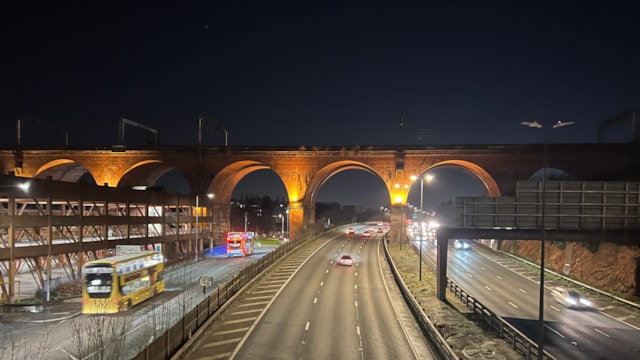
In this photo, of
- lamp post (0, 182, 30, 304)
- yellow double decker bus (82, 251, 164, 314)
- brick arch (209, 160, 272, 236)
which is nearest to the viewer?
yellow double decker bus (82, 251, 164, 314)

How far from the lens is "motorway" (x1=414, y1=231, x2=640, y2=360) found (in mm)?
22672

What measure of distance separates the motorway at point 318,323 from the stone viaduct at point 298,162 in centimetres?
2711

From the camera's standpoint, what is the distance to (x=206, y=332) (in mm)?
22625

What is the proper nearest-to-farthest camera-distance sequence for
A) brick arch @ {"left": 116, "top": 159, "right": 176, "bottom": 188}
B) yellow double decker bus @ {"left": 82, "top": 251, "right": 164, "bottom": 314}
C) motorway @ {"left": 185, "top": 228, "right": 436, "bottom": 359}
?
motorway @ {"left": 185, "top": 228, "right": 436, "bottom": 359}, yellow double decker bus @ {"left": 82, "top": 251, "right": 164, "bottom": 314}, brick arch @ {"left": 116, "top": 159, "right": 176, "bottom": 188}

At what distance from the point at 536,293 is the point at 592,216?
1117 cm

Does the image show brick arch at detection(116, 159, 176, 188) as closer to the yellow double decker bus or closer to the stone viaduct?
the stone viaduct

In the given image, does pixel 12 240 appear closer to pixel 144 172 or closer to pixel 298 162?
pixel 298 162

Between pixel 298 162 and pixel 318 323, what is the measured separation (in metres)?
44.6

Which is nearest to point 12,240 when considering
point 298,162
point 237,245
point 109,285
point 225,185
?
point 109,285

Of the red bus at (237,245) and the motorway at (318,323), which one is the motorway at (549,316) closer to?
the motorway at (318,323)

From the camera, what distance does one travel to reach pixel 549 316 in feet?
97.9

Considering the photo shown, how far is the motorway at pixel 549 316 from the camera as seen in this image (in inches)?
893

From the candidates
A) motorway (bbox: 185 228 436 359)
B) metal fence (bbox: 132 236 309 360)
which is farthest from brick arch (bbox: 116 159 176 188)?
motorway (bbox: 185 228 436 359)

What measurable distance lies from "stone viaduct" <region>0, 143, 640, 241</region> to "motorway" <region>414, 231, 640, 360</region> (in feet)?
56.1
